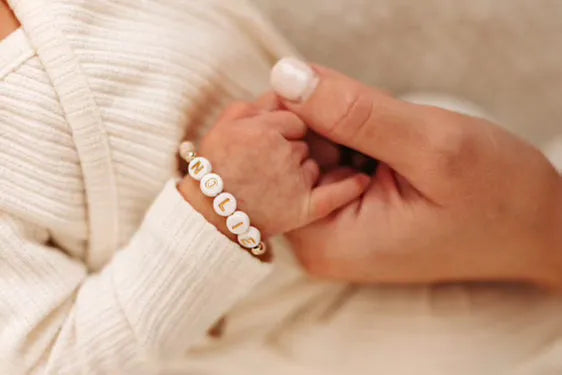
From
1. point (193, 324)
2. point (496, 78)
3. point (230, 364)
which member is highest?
point (496, 78)

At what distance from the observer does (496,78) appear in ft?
3.03

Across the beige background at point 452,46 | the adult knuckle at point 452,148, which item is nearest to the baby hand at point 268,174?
the adult knuckle at point 452,148

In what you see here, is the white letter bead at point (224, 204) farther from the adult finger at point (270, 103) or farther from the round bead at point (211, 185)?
the adult finger at point (270, 103)

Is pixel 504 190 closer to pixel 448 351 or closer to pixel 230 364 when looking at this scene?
pixel 448 351

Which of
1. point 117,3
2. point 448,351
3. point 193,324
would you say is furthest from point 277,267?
point 117,3

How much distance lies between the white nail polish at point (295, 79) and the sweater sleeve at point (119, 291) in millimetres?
169

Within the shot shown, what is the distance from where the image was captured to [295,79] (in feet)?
2.15

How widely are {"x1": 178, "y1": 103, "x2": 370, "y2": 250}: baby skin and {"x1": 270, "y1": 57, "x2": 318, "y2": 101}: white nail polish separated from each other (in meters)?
0.04

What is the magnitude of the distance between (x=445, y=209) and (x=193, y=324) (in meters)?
0.32

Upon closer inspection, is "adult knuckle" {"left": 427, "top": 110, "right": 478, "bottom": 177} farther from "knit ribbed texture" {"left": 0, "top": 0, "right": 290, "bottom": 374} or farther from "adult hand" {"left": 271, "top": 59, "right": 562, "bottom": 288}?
"knit ribbed texture" {"left": 0, "top": 0, "right": 290, "bottom": 374}

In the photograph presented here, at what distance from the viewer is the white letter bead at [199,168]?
650 millimetres

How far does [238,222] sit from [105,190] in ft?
0.54

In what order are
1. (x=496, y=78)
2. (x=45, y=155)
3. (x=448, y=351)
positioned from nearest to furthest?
1. (x=45, y=155)
2. (x=448, y=351)
3. (x=496, y=78)

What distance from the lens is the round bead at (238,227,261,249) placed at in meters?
0.66
